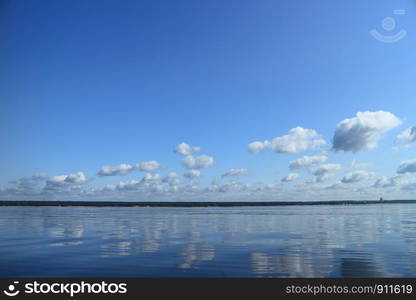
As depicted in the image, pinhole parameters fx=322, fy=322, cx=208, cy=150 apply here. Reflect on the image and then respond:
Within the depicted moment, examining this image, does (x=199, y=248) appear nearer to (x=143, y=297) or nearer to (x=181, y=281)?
(x=181, y=281)

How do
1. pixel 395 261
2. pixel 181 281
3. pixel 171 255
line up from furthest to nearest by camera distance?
pixel 171 255 → pixel 395 261 → pixel 181 281

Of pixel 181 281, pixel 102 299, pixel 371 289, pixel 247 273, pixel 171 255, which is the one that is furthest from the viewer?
pixel 171 255

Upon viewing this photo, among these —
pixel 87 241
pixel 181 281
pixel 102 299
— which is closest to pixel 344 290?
pixel 181 281

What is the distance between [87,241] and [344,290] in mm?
27670

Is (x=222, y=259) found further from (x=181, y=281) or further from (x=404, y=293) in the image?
(x=404, y=293)

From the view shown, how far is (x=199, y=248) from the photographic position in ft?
96.4

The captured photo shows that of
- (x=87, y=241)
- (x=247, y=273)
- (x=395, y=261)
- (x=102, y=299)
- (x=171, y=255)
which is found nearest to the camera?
(x=102, y=299)

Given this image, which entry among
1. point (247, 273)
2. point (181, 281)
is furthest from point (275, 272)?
point (181, 281)

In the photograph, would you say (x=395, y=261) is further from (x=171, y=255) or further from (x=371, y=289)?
(x=171, y=255)

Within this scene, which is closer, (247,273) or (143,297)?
(143,297)

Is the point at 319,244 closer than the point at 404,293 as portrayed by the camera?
No

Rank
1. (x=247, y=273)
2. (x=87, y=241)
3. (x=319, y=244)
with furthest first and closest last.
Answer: (x=87, y=241) → (x=319, y=244) → (x=247, y=273)

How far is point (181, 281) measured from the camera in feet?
58.0

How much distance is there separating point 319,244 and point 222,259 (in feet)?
42.3
